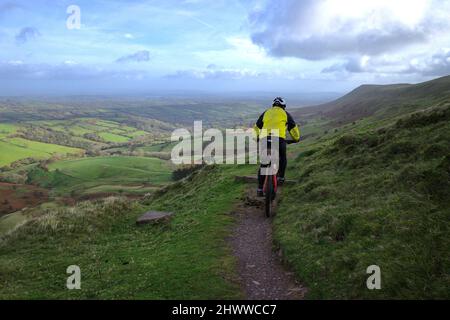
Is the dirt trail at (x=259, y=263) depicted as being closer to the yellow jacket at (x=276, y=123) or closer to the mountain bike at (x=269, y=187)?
the mountain bike at (x=269, y=187)

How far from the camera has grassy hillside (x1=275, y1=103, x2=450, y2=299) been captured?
25.7ft

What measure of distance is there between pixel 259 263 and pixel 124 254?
4.80 metres

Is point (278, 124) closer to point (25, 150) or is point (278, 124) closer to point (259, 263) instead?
point (259, 263)

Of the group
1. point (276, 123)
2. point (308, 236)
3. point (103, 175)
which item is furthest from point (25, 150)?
point (308, 236)

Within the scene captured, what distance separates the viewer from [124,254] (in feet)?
42.0

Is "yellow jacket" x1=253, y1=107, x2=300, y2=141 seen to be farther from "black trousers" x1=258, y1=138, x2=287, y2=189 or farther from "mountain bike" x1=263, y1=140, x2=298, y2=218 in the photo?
"mountain bike" x1=263, y1=140, x2=298, y2=218

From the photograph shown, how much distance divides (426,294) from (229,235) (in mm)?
7280

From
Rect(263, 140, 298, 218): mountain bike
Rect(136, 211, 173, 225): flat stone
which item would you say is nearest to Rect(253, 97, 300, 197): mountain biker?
Rect(263, 140, 298, 218): mountain bike

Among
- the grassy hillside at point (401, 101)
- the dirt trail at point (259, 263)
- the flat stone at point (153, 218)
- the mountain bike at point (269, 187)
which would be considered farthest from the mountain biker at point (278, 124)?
the grassy hillside at point (401, 101)

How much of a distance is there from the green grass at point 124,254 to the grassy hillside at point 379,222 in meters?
2.16

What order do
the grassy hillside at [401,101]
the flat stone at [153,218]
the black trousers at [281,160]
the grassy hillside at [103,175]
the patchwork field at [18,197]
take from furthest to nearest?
the grassy hillside at [103,175], the patchwork field at [18,197], the grassy hillside at [401,101], the flat stone at [153,218], the black trousers at [281,160]

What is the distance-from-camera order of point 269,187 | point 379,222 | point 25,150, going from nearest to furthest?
point 379,222, point 269,187, point 25,150

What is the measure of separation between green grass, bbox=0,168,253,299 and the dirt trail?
0.38m

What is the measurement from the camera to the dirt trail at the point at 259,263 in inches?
344
